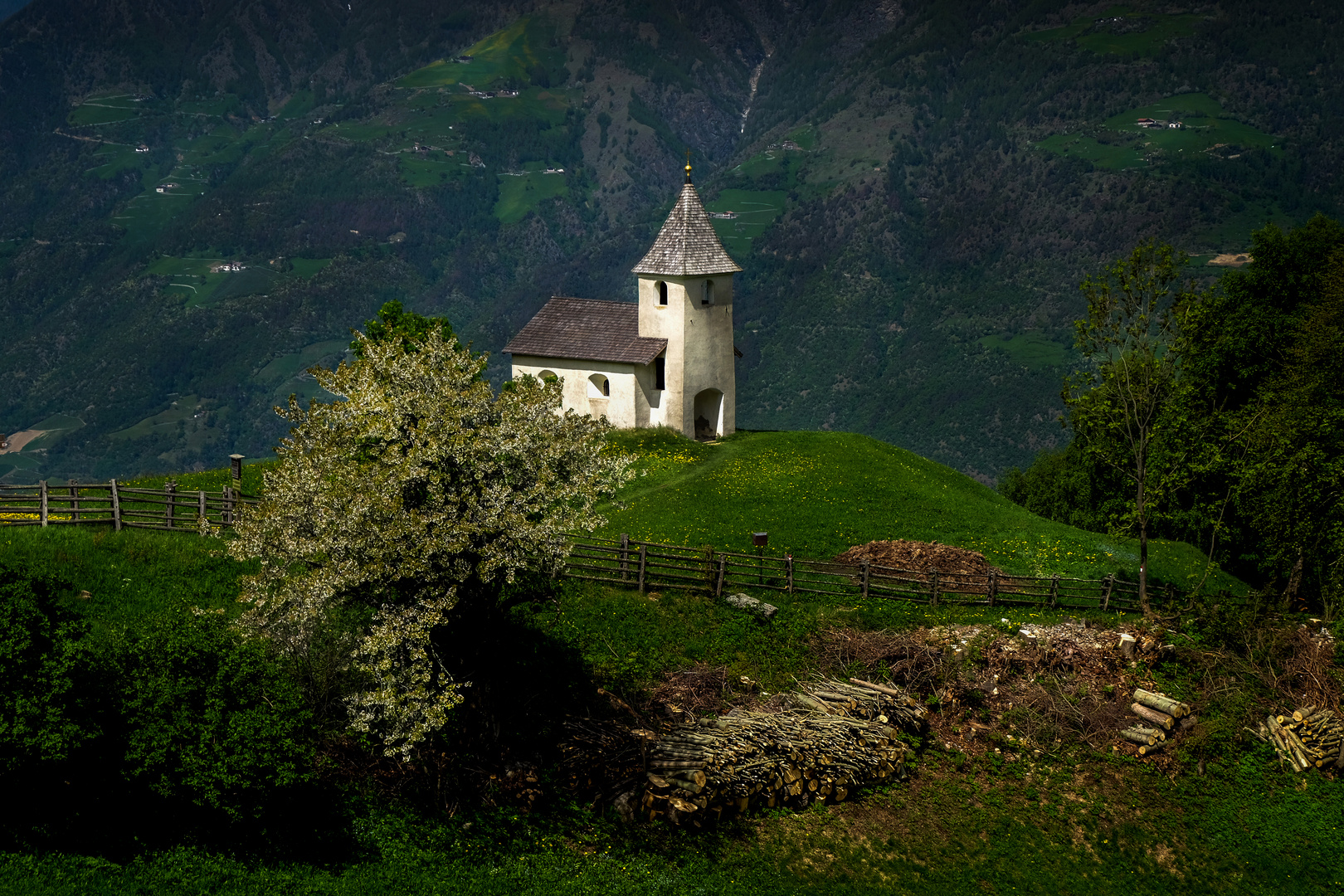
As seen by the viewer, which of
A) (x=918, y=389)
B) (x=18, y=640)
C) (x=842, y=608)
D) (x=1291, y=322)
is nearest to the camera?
(x=18, y=640)

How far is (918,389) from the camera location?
634 feet

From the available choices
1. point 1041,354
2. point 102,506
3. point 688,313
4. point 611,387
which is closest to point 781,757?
point 102,506

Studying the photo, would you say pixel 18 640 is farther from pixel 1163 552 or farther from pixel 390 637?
pixel 1163 552

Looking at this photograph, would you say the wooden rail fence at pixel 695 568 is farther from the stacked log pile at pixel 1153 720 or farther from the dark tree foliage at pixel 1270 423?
the stacked log pile at pixel 1153 720

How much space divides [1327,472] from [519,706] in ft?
76.4

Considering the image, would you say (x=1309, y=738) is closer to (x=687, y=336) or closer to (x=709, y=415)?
(x=687, y=336)

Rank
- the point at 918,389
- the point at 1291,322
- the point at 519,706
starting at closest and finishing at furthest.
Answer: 1. the point at 519,706
2. the point at 1291,322
3. the point at 918,389

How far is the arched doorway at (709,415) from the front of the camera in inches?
2252

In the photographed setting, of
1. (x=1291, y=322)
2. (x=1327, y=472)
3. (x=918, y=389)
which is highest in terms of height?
(x=1291, y=322)

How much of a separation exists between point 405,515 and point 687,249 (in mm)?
33849

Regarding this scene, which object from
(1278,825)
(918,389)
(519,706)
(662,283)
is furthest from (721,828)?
(918,389)

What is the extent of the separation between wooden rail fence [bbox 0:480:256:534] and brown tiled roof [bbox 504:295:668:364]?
71.3ft

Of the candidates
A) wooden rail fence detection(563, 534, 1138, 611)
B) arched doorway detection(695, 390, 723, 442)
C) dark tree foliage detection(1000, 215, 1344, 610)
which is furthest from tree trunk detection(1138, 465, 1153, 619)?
arched doorway detection(695, 390, 723, 442)

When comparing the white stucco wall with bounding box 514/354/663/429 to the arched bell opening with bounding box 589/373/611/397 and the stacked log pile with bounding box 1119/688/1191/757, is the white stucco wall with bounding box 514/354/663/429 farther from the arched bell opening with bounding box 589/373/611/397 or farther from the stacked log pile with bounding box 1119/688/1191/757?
the stacked log pile with bounding box 1119/688/1191/757
